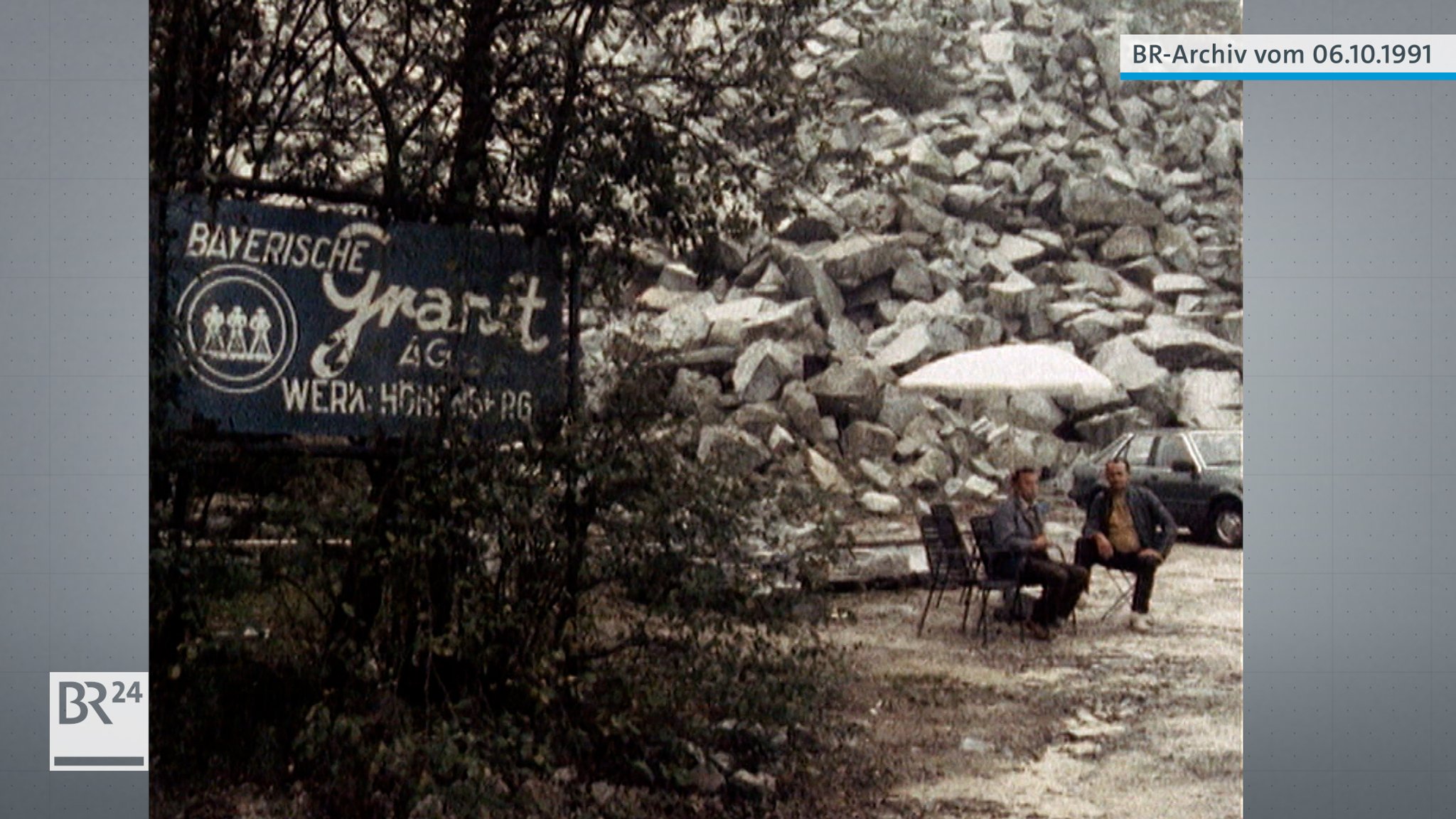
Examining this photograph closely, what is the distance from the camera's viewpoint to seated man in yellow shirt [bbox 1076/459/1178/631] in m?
6.00

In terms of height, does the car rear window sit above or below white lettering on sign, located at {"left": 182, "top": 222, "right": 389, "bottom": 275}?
below

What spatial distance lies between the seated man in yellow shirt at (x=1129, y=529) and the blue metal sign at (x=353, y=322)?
166 centimetres

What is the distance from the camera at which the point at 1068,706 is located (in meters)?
6.01

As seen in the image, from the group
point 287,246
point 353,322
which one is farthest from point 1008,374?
point 287,246

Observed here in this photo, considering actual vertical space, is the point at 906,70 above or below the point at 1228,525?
above

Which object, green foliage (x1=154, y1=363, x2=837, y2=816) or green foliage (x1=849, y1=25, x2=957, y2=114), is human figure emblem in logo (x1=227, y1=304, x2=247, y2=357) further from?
green foliage (x1=849, y1=25, x2=957, y2=114)

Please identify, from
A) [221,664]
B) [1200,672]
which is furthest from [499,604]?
[1200,672]

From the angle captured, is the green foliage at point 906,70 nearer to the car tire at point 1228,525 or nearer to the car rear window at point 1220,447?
the car rear window at point 1220,447

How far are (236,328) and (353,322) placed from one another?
1.10 ft

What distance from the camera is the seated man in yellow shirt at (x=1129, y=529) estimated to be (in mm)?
6000

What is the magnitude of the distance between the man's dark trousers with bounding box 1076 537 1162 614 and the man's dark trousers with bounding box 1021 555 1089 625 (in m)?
0.04

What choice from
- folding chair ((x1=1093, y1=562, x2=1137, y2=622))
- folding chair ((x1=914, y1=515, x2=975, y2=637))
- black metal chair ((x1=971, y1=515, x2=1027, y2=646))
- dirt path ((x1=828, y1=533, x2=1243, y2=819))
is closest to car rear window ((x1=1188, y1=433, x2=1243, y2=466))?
dirt path ((x1=828, y1=533, x2=1243, y2=819))
